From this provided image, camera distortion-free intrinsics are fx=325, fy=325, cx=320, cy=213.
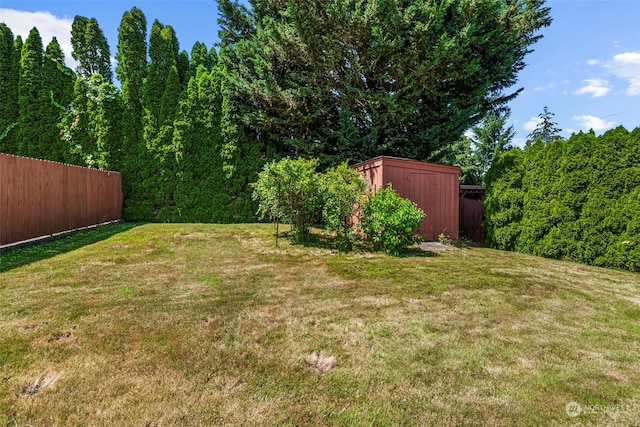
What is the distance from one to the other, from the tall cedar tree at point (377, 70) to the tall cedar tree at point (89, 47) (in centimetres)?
739

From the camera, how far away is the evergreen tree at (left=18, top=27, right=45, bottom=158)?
11008 mm

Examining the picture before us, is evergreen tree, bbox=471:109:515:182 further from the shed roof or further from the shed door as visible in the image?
the shed door

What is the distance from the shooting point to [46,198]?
7.01m

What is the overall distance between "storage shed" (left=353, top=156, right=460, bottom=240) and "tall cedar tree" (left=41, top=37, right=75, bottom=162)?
10273mm

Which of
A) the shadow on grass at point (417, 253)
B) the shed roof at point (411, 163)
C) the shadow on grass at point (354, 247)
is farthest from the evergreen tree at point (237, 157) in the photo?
the shadow on grass at point (417, 253)

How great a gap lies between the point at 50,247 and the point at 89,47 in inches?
474


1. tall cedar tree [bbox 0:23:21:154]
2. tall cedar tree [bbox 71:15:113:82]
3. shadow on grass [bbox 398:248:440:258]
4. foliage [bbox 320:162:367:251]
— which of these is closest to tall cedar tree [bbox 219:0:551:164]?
foliage [bbox 320:162:367:251]

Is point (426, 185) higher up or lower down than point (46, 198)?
higher up

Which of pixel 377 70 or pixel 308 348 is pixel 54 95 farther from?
pixel 308 348

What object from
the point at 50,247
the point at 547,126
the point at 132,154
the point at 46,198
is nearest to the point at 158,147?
the point at 132,154

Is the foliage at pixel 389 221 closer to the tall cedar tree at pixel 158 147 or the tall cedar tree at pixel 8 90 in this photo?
the tall cedar tree at pixel 158 147

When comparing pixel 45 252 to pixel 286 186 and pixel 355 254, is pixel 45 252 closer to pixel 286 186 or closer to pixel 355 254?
pixel 286 186

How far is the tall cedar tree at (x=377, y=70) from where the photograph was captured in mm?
8617

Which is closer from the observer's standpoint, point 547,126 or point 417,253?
point 417,253
